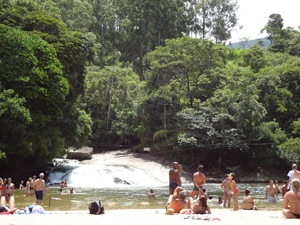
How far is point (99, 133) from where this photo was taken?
44750 mm

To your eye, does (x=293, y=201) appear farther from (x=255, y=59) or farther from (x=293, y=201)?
(x=255, y=59)

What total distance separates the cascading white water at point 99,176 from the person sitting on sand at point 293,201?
1993 centimetres

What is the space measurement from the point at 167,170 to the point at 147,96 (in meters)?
12.2

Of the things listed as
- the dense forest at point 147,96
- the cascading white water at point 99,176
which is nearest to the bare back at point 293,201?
the dense forest at point 147,96

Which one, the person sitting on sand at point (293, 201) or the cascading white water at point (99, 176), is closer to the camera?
the person sitting on sand at point (293, 201)

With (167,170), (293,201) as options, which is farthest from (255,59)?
(293,201)

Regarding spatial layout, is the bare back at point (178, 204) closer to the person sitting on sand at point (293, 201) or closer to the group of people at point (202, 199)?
the group of people at point (202, 199)

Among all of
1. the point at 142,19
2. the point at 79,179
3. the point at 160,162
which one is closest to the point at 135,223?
the point at 79,179

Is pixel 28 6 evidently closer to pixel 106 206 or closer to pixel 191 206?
pixel 106 206

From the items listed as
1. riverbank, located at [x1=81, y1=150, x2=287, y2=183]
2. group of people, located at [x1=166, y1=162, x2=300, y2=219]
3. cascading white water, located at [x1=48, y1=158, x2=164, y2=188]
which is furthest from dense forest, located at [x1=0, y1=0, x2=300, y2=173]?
group of people, located at [x1=166, y1=162, x2=300, y2=219]

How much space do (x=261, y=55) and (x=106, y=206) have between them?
46269 mm

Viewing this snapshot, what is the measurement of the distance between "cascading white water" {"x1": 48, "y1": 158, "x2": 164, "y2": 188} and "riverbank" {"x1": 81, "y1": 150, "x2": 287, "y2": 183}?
7.05 ft

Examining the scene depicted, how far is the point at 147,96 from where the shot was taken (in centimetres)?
4166

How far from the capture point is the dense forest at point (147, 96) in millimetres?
22547
